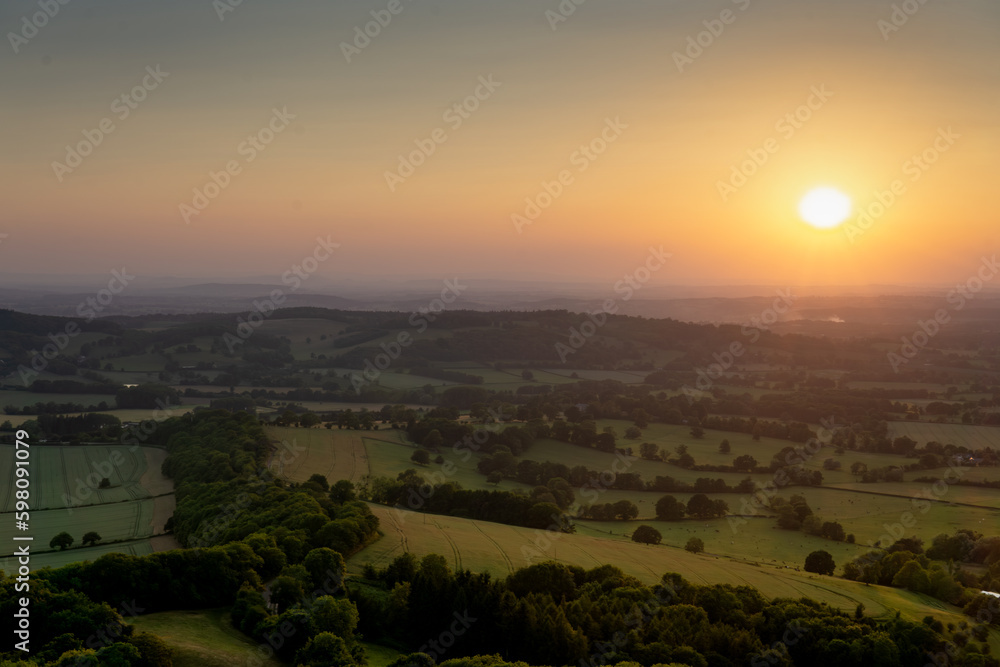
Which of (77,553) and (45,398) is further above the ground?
(45,398)

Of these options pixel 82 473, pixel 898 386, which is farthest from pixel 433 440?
pixel 898 386

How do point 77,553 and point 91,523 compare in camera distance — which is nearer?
point 77,553

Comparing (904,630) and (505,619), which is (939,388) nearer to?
(904,630)

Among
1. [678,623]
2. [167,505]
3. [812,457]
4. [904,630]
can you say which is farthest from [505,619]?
[812,457]

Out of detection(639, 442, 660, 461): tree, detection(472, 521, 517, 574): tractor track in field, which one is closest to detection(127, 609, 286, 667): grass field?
detection(472, 521, 517, 574): tractor track in field

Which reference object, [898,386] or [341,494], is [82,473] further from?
[898,386]

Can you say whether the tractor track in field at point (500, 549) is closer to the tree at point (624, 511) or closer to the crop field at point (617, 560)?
the crop field at point (617, 560)
